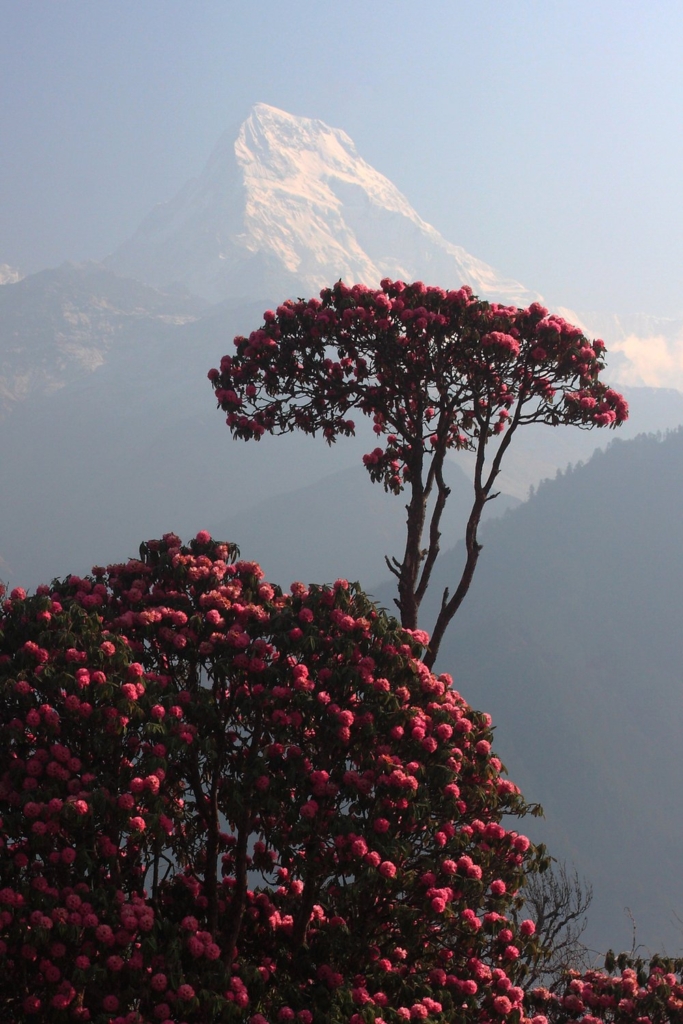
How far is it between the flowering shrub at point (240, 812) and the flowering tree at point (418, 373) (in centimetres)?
280

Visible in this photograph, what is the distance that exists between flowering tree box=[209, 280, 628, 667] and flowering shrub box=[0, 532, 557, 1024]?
280cm

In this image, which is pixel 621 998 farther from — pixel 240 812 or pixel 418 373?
pixel 418 373

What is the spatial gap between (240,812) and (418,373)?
5.68m

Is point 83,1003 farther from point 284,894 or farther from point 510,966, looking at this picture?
point 510,966

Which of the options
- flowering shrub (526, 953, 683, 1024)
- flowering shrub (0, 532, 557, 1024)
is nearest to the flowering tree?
flowering shrub (0, 532, 557, 1024)

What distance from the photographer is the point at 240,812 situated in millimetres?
8680

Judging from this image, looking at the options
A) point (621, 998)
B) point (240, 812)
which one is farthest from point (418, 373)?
point (621, 998)

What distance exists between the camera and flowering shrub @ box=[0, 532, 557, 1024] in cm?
809

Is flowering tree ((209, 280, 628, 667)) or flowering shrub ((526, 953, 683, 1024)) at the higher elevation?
flowering tree ((209, 280, 628, 667))

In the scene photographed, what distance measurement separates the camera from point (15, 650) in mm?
9008

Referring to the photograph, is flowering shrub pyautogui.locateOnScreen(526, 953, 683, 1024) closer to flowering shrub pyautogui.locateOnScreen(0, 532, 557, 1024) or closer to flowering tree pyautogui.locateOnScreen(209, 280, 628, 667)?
flowering shrub pyautogui.locateOnScreen(0, 532, 557, 1024)

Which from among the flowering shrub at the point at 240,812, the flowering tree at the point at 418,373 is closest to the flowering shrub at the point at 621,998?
the flowering shrub at the point at 240,812

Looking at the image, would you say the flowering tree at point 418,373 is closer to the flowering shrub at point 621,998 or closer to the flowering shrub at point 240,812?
the flowering shrub at point 240,812

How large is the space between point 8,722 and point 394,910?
355cm
